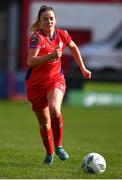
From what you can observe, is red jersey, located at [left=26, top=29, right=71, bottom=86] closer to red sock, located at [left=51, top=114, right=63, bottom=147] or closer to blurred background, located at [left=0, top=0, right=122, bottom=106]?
red sock, located at [left=51, top=114, right=63, bottom=147]

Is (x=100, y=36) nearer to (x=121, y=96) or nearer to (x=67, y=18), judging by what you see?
(x=67, y=18)

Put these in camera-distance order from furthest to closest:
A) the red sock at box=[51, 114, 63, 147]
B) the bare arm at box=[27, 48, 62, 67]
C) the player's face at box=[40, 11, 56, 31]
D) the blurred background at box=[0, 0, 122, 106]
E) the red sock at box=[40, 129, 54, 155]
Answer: the blurred background at box=[0, 0, 122, 106], the red sock at box=[40, 129, 54, 155], the red sock at box=[51, 114, 63, 147], the player's face at box=[40, 11, 56, 31], the bare arm at box=[27, 48, 62, 67]

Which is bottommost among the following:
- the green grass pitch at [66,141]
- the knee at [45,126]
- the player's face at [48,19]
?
the green grass pitch at [66,141]

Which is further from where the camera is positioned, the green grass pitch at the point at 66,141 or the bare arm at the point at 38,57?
the bare arm at the point at 38,57

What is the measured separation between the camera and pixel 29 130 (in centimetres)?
1878

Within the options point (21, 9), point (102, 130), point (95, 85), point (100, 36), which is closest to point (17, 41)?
point (21, 9)

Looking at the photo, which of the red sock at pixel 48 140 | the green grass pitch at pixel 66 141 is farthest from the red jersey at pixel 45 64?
the green grass pitch at pixel 66 141

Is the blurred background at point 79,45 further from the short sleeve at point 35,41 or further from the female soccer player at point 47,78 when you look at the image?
the short sleeve at point 35,41

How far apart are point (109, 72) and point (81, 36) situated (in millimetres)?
5075

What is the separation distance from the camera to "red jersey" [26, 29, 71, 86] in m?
10.2

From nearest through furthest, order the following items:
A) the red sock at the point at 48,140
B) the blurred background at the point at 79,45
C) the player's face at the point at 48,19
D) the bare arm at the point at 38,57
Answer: the bare arm at the point at 38,57 < the player's face at the point at 48,19 < the red sock at the point at 48,140 < the blurred background at the point at 79,45

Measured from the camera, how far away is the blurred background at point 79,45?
27.4 meters

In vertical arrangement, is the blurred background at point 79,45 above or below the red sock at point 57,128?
below

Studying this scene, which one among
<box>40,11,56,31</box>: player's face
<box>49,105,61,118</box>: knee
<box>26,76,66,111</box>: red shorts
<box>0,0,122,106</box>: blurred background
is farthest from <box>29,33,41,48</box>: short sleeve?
<box>0,0,122,106</box>: blurred background
